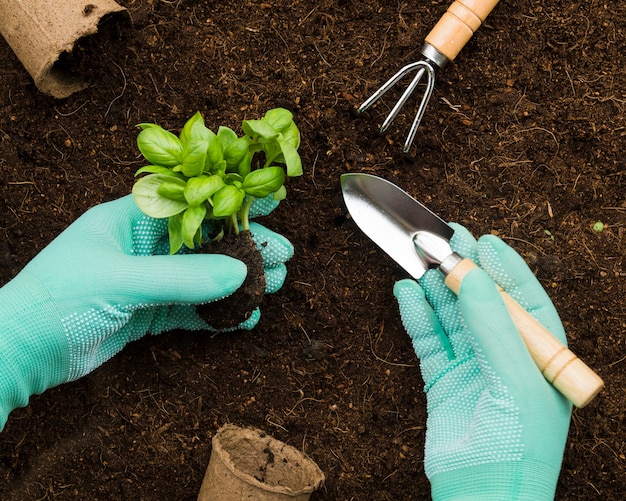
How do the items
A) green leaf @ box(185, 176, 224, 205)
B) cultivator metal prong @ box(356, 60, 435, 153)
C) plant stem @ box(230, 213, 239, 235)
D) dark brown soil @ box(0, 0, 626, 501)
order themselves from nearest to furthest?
1. green leaf @ box(185, 176, 224, 205)
2. plant stem @ box(230, 213, 239, 235)
3. cultivator metal prong @ box(356, 60, 435, 153)
4. dark brown soil @ box(0, 0, 626, 501)

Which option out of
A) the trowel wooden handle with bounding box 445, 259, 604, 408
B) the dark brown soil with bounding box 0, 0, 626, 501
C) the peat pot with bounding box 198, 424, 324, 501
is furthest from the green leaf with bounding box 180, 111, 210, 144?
the peat pot with bounding box 198, 424, 324, 501

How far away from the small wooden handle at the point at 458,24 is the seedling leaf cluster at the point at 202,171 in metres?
0.45

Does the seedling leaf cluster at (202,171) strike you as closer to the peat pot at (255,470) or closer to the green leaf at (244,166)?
the green leaf at (244,166)

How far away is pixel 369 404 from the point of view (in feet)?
5.22

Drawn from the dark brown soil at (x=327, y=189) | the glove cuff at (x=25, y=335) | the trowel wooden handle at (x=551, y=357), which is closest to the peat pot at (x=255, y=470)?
the dark brown soil at (x=327, y=189)

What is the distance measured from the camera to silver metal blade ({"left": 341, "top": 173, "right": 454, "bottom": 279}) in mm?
1489

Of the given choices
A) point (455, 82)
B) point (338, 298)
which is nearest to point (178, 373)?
point (338, 298)

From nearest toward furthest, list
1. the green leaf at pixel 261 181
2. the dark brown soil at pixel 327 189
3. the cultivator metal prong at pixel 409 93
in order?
the green leaf at pixel 261 181 < the cultivator metal prong at pixel 409 93 < the dark brown soil at pixel 327 189

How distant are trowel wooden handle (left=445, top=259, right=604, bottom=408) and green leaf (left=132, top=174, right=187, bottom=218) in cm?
61

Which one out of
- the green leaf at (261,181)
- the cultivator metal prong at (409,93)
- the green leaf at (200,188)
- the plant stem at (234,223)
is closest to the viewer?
the green leaf at (200,188)

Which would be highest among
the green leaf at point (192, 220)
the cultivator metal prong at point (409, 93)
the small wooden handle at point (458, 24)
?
the small wooden handle at point (458, 24)

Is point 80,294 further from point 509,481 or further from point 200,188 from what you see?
point 509,481

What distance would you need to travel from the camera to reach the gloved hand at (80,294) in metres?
1.33

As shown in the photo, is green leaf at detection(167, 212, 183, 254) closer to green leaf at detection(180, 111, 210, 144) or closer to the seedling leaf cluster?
the seedling leaf cluster
